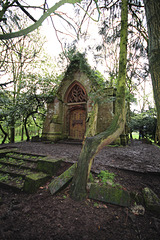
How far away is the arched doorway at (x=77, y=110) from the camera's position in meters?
9.03

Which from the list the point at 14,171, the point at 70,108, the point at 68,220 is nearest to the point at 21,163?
the point at 14,171

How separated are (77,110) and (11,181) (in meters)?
7.11

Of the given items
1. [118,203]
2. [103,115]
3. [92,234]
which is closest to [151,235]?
[118,203]

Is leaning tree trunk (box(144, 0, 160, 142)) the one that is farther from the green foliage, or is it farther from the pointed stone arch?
the green foliage

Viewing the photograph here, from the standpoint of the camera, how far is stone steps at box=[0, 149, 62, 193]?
268 centimetres

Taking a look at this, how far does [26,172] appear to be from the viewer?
332 centimetres

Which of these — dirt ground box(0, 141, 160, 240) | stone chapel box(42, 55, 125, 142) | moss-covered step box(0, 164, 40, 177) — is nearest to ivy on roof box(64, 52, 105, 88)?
stone chapel box(42, 55, 125, 142)

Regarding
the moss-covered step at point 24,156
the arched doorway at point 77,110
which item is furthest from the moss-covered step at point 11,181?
the arched doorway at point 77,110

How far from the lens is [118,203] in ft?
A: 6.73

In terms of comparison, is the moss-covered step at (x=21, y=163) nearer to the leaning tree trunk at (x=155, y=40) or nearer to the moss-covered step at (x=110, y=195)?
the moss-covered step at (x=110, y=195)

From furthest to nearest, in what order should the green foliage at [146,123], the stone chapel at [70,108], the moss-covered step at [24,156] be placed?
the green foliage at [146,123]
the stone chapel at [70,108]
the moss-covered step at [24,156]

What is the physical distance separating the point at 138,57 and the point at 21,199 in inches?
221

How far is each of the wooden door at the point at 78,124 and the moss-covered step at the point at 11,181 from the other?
613 centimetres

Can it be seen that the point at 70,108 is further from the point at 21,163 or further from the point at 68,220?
the point at 68,220
